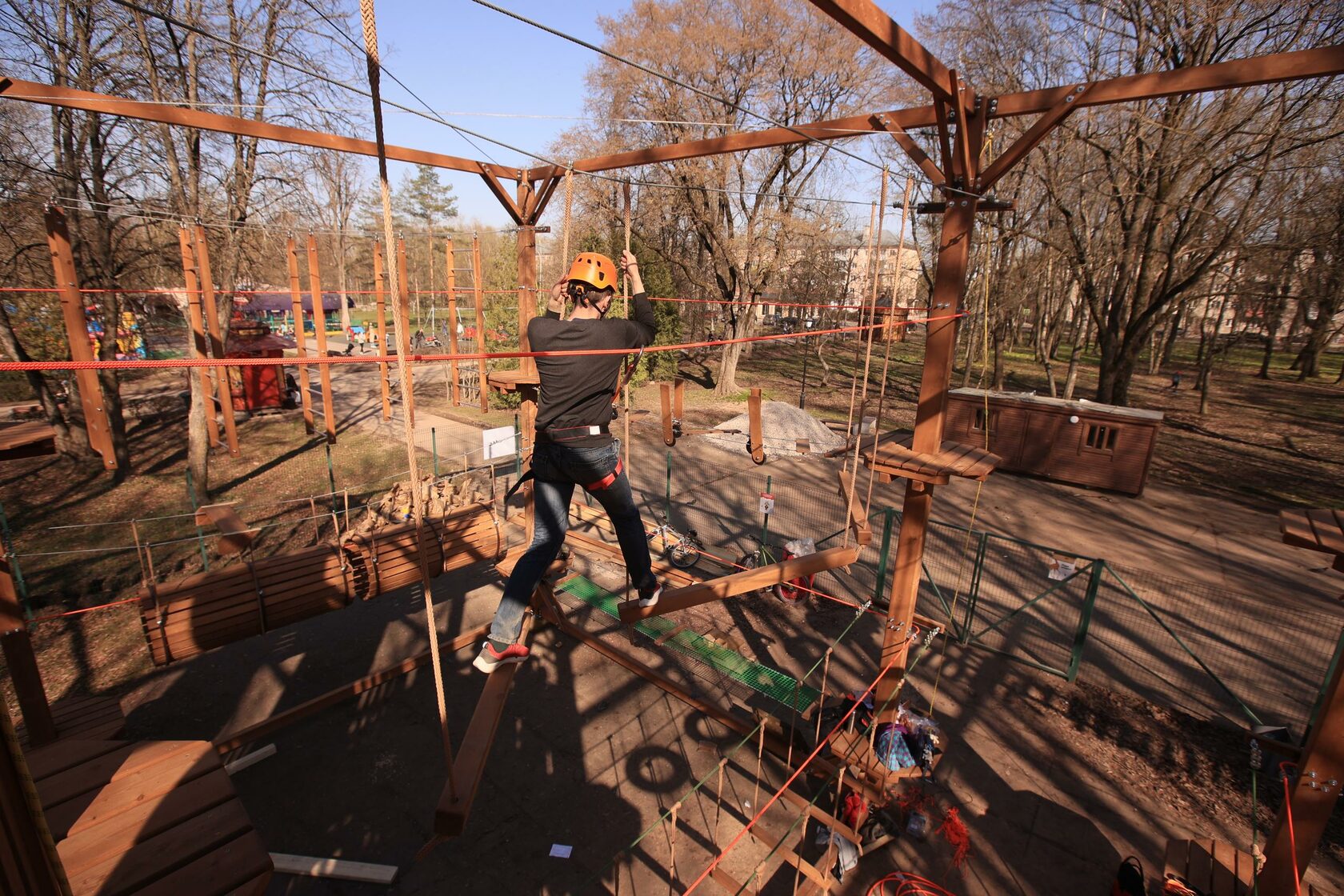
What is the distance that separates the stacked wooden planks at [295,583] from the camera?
243 inches

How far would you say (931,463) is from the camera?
4938mm

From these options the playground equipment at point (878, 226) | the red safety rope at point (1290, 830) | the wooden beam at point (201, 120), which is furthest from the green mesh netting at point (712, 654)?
the wooden beam at point (201, 120)

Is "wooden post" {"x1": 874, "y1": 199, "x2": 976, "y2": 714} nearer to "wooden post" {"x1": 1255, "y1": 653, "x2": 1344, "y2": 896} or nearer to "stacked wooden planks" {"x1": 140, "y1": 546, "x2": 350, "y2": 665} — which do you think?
"wooden post" {"x1": 1255, "y1": 653, "x2": 1344, "y2": 896}

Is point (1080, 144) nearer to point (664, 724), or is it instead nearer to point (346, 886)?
point (664, 724)

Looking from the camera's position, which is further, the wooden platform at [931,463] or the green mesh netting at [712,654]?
the green mesh netting at [712,654]

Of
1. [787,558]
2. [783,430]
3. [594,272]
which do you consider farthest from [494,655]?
[783,430]

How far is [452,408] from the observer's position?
22250 mm

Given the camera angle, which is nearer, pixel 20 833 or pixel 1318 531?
pixel 20 833

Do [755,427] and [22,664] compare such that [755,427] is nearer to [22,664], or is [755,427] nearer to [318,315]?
[22,664]

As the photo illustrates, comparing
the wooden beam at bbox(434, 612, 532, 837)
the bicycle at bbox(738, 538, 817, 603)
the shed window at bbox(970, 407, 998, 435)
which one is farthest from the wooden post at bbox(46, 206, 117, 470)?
the shed window at bbox(970, 407, 998, 435)

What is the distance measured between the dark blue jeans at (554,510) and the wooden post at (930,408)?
A: 270 centimetres

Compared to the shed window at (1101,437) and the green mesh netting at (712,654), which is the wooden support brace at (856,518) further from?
the shed window at (1101,437)

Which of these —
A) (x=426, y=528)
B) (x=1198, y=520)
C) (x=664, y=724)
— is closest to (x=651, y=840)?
(x=664, y=724)

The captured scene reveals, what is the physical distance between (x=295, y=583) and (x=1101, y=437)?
17899 mm
